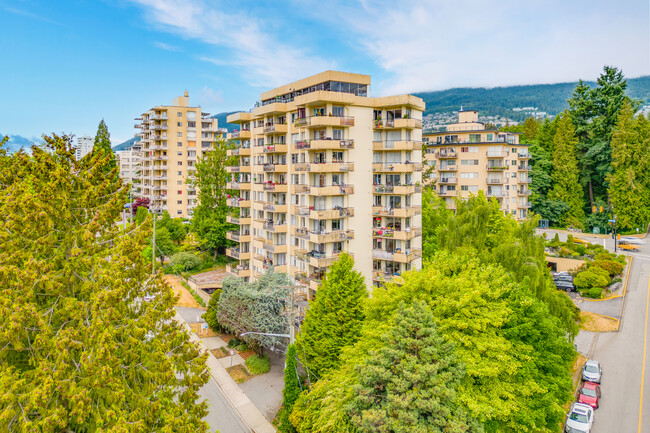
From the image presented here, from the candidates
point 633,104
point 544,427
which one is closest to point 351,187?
point 544,427

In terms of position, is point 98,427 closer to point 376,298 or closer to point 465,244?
point 376,298

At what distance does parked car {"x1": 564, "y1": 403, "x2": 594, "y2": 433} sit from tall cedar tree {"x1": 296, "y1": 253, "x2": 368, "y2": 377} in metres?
13.7

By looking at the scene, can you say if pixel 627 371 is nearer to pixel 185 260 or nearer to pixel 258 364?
pixel 258 364

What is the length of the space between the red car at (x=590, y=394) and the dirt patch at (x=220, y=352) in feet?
88.0

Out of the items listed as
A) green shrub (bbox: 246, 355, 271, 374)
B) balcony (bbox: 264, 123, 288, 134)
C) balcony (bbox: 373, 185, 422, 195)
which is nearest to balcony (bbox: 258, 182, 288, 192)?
balcony (bbox: 264, 123, 288, 134)

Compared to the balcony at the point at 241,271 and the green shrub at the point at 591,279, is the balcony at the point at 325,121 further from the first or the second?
the green shrub at the point at 591,279

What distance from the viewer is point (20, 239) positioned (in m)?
12.1

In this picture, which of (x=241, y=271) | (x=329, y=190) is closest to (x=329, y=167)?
(x=329, y=190)

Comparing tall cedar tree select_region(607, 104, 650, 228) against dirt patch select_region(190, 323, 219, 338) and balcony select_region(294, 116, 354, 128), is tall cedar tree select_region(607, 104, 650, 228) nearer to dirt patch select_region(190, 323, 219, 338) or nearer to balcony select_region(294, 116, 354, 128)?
balcony select_region(294, 116, 354, 128)

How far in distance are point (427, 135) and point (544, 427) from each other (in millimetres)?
52995

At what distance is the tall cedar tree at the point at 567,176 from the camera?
75.9 metres

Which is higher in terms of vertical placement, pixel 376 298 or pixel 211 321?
pixel 376 298

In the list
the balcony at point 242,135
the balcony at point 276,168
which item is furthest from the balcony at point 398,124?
the balcony at point 242,135

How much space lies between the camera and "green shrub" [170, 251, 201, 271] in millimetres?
53406
